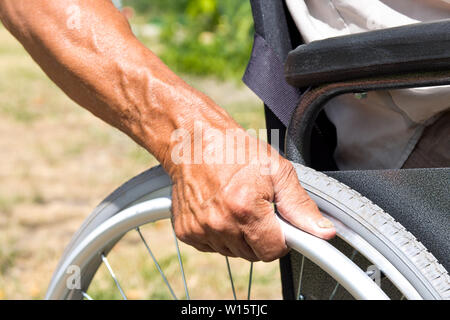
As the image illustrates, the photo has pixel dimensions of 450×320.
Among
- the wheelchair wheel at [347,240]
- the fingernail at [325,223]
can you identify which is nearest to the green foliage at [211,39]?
the wheelchair wheel at [347,240]

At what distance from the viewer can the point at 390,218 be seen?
3.40 ft

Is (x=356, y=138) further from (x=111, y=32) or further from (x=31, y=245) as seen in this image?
(x=31, y=245)

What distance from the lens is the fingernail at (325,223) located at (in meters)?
1.04

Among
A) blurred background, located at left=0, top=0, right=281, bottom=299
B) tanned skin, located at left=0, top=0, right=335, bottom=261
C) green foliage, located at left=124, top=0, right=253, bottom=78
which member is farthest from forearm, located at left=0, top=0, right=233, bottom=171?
green foliage, located at left=124, top=0, right=253, bottom=78

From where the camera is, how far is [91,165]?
3979 mm

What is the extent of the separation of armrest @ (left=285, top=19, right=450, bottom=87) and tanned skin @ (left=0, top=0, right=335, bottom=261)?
0.54ft

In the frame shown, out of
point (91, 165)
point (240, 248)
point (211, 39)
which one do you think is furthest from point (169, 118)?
point (211, 39)

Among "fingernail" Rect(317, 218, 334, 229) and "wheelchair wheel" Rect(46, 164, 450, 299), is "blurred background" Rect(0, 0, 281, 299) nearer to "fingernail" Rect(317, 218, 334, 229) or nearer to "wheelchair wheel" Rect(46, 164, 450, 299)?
"wheelchair wheel" Rect(46, 164, 450, 299)

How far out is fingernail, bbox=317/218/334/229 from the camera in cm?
104

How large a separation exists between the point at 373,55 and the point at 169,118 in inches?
14.8

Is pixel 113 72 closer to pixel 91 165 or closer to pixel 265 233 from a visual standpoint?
pixel 265 233

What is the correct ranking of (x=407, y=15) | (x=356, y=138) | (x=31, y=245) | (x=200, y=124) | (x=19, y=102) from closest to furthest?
1. (x=200, y=124)
2. (x=407, y=15)
3. (x=356, y=138)
4. (x=31, y=245)
5. (x=19, y=102)
